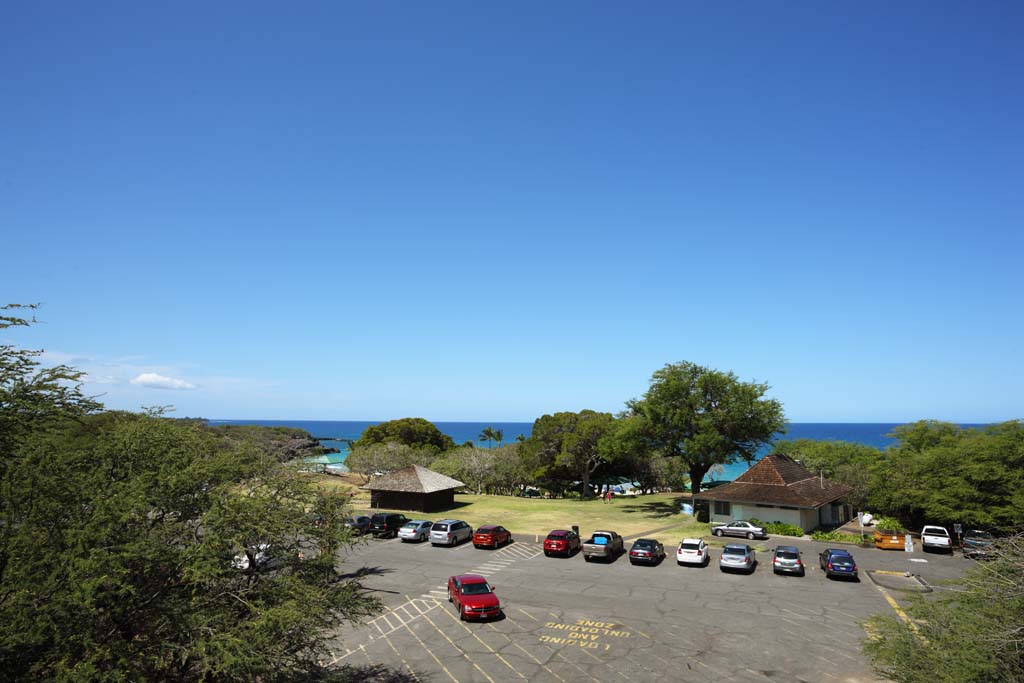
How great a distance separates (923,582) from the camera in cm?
2912

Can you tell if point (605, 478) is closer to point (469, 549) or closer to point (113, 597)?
point (469, 549)

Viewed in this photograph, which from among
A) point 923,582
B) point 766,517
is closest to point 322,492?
point 923,582

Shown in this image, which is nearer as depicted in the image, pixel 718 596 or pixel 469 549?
pixel 718 596

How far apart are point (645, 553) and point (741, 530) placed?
40.2 feet

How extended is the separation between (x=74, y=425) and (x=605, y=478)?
212 ft

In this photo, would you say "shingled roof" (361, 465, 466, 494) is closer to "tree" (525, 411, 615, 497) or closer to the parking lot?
the parking lot

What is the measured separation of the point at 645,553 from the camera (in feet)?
107

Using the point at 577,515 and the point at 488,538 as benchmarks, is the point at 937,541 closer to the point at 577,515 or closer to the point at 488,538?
the point at 577,515

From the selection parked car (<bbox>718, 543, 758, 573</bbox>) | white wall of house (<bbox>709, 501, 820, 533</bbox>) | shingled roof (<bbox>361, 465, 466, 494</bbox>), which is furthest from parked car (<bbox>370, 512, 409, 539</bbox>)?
white wall of house (<bbox>709, 501, 820, 533</bbox>)

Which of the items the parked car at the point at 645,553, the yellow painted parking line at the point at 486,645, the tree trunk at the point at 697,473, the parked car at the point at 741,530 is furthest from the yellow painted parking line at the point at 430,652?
the tree trunk at the point at 697,473

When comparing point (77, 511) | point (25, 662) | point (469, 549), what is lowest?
point (469, 549)

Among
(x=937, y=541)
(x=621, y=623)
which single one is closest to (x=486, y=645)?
(x=621, y=623)

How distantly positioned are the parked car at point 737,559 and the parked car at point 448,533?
53.5 feet

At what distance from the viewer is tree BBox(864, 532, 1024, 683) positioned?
10.9 meters
